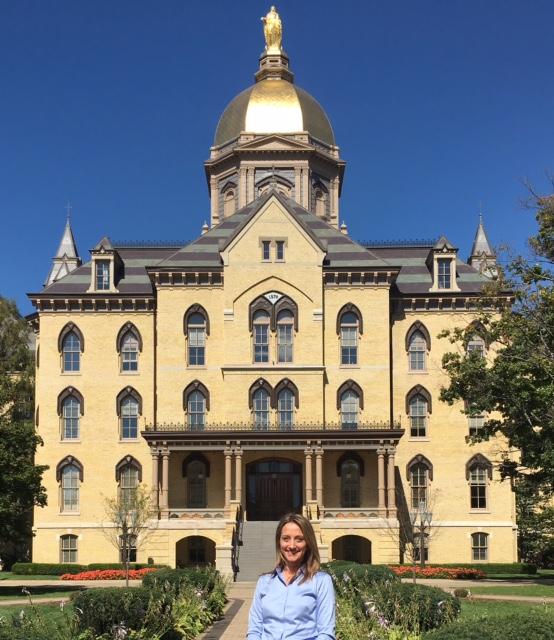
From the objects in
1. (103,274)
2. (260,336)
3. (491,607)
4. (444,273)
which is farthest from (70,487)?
(491,607)

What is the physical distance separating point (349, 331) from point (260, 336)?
4515 millimetres

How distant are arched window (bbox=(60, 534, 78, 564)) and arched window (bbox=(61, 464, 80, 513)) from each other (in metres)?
1.39

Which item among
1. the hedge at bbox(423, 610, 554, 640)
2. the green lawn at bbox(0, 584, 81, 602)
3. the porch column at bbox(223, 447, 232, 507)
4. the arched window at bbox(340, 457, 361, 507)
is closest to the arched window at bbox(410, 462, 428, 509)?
the arched window at bbox(340, 457, 361, 507)

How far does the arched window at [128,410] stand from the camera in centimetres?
5328

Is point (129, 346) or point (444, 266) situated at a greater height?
point (444, 266)

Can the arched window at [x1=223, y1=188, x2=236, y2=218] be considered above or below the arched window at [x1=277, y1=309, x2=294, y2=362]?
above

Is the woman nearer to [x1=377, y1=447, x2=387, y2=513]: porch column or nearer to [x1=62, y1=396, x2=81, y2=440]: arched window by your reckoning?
[x1=377, y1=447, x2=387, y2=513]: porch column

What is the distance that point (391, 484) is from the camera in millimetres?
48438

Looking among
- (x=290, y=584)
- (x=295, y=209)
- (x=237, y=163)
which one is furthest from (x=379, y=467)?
(x=290, y=584)

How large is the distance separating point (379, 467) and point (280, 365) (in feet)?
23.4

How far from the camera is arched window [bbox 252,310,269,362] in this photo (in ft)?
170

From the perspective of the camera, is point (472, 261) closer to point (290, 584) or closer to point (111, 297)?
point (111, 297)

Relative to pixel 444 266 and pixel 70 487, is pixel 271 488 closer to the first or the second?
pixel 70 487

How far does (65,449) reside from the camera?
173 ft
